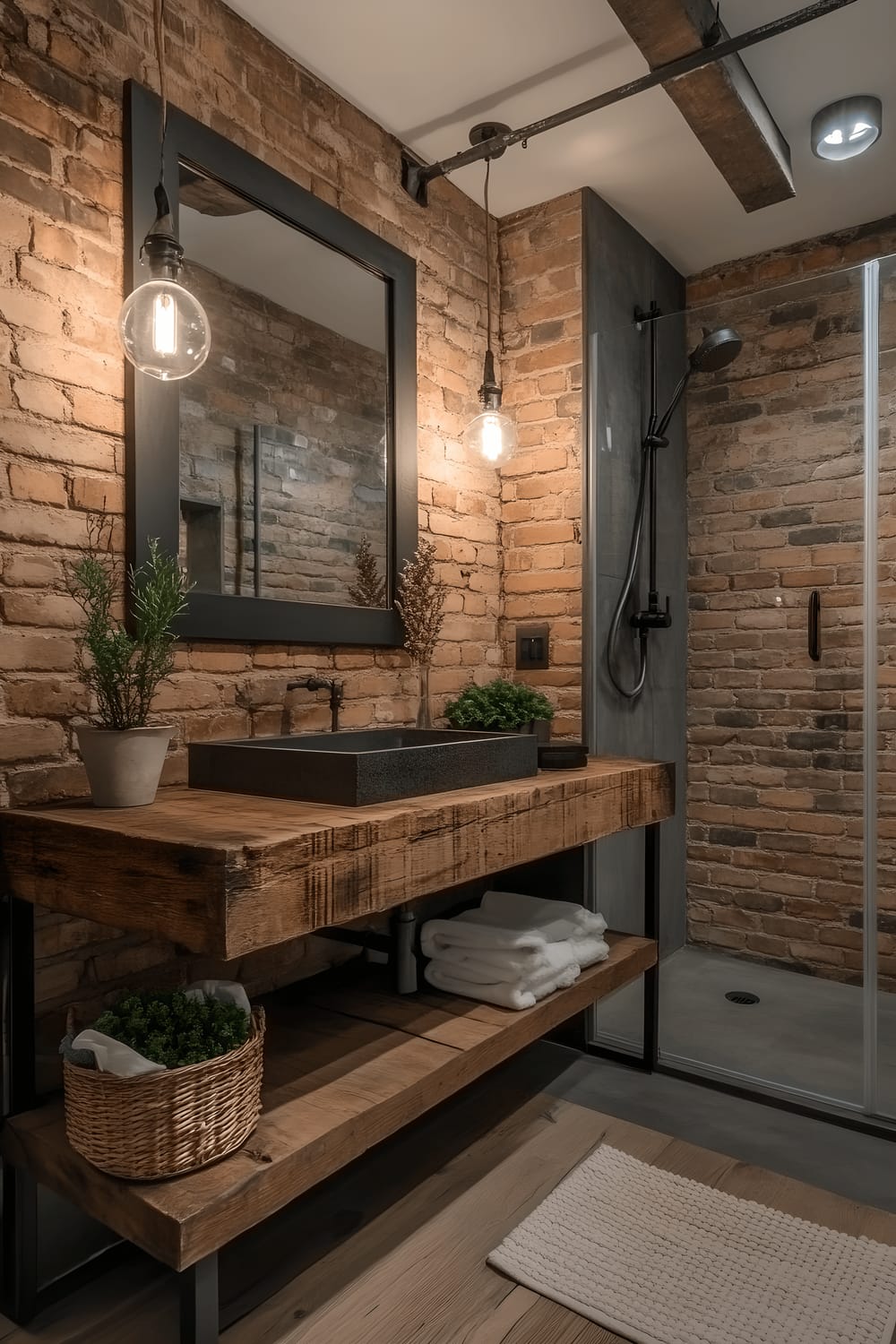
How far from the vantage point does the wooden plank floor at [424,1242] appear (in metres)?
1.39

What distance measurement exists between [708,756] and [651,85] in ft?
5.61

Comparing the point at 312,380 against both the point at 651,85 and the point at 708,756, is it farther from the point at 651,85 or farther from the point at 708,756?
the point at 708,756

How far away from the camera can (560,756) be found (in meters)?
2.04

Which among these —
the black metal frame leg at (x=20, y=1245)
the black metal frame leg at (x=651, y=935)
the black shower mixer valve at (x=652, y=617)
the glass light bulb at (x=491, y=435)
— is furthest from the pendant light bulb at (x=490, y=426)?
the black metal frame leg at (x=20, y=1245)

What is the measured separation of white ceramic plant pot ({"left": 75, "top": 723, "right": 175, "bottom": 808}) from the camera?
1.43m

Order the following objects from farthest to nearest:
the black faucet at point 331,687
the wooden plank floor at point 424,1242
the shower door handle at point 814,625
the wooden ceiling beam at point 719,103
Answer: the shower door handle at point 814,625, the black faucet at point 331,687, the wooden ceiling beam at point 719,103, the wooden plank floor at point 424,1242

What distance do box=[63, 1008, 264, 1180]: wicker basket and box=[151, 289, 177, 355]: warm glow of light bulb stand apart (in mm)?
1153

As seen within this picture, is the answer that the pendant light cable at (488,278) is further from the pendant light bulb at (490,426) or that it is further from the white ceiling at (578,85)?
the pendant light bulb at (490,426)

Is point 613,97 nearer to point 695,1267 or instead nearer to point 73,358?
point 73,358

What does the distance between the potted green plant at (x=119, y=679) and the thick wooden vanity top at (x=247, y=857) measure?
5 centimetres

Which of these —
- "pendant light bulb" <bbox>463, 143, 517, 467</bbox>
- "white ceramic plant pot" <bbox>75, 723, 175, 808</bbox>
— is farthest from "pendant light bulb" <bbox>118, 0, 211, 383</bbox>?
"pendant light bulb" <bbox>463, 143, 517, 467</bbox>

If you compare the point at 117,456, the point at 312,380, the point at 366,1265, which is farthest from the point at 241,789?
the point at 312,380

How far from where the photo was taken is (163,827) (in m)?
1.28

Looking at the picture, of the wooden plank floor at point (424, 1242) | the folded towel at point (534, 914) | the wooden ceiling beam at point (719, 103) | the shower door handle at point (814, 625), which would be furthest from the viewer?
the shower door handle at point (814, 625)
